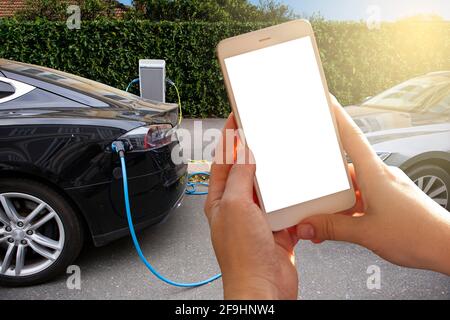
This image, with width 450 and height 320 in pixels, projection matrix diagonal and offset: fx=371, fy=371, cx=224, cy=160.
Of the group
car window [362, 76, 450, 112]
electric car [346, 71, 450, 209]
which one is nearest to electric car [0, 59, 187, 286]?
electric car [346, 71, 450, 209]

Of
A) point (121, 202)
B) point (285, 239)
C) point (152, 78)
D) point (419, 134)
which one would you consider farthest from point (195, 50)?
point (285, 239)

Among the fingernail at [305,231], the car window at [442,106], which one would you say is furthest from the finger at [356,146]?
the car window at [442,106]

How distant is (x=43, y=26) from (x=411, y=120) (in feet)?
22.9

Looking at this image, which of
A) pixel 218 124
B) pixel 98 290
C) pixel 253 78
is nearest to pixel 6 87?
pixel 98 290

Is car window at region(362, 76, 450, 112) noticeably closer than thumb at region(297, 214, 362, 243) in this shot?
No

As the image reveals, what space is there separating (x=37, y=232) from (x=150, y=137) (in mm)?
1000

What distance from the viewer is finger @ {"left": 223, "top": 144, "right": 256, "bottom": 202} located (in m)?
1.13

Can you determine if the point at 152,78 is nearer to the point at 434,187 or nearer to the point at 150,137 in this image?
the point at 150,137

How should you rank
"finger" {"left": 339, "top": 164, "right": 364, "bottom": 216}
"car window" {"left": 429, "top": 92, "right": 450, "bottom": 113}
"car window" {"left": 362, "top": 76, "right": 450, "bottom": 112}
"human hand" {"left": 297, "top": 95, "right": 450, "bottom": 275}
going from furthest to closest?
1. "car window" {"left": 362, "top": 76, "right": 450, "bottom": 112}
2. "car window" {"left": 429, "top": 92, "right": 450, "bottom": 113}
3. "finger" {"left": 339, "top": 164, "right": 364, "bottom": 216}
4. "human hand" {"left": 297, "top": 95, "right": 450, "bottom": 275}

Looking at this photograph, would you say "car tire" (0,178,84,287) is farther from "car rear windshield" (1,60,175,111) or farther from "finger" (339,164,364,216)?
"finger" (339,164,364,216)

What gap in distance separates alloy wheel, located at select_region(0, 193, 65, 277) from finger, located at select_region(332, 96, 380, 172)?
6.50ft

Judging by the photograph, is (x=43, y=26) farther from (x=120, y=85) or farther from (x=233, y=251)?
(x=233, y=251)

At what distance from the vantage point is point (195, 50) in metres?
7.83

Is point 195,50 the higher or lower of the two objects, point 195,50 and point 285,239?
the higher
